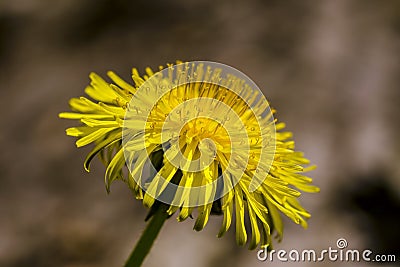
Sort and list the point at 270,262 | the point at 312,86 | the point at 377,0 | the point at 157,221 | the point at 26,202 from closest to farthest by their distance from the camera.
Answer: the point at 157,221 → the point at 270,262 → the point at 26,202 → the point at 312,86 → the point at 377,0

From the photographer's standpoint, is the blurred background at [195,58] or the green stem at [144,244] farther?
the blurred background at [195,58]

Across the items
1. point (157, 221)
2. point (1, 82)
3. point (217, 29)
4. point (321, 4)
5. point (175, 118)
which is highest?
point (321, 4)

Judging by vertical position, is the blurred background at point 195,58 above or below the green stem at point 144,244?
above

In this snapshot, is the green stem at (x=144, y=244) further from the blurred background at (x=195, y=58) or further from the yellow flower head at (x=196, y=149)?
the blurred background at (x=195, y=58)

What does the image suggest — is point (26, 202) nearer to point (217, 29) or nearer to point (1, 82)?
point (1, 82)

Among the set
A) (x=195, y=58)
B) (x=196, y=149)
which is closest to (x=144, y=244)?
(x=196, y=149)

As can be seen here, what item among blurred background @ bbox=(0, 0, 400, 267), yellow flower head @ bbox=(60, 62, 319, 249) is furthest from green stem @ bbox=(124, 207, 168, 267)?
blurred background @ bbox=(0, 0, 400, 267)

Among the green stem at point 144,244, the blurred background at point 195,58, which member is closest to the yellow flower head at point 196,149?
the green stem at point 144,244

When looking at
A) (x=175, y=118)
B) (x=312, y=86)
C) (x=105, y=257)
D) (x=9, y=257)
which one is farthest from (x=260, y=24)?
(x=175, y=118)
